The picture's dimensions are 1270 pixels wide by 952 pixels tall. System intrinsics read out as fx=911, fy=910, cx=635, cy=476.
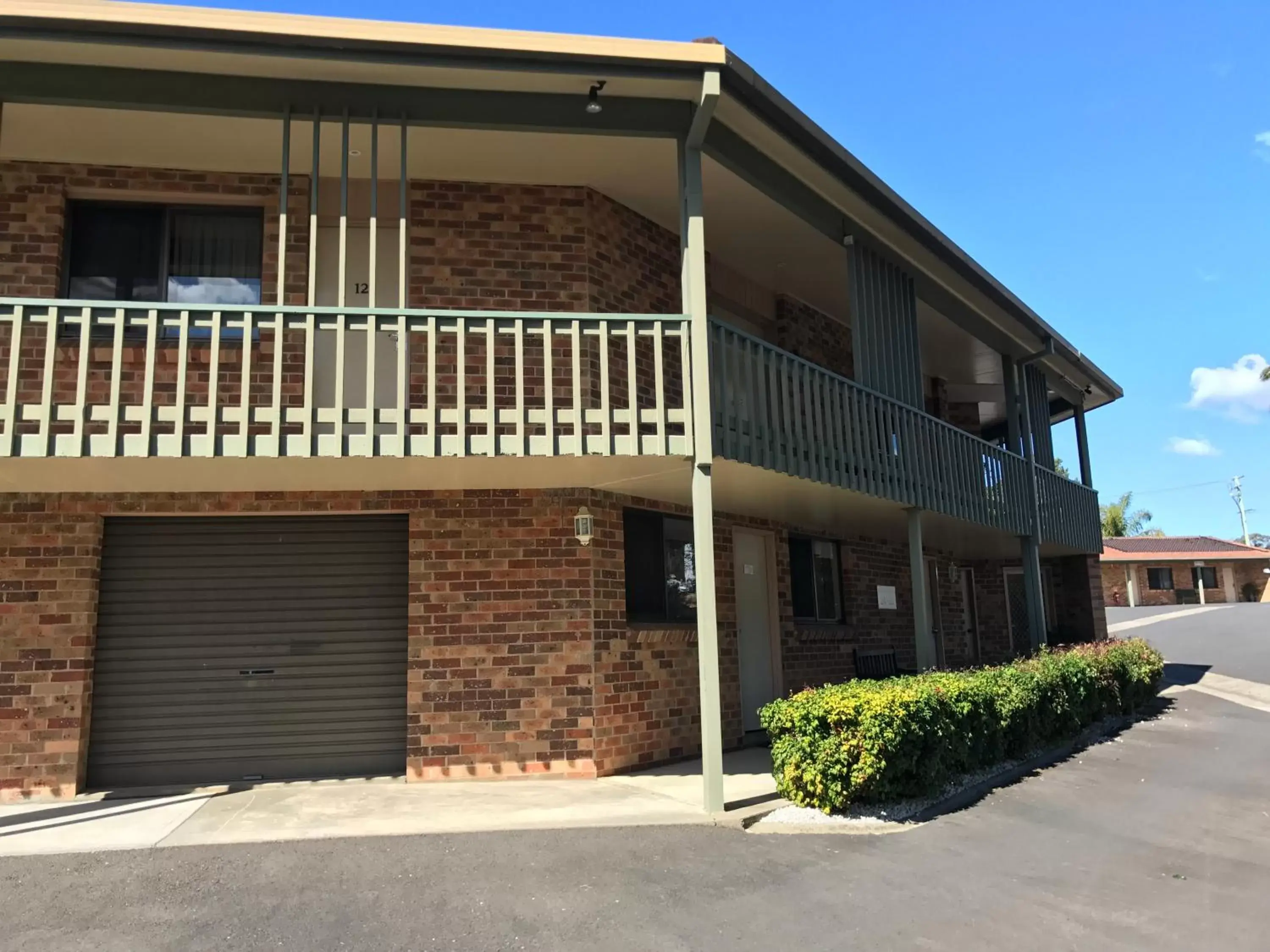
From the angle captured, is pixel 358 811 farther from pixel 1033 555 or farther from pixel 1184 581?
pixel 1184 581

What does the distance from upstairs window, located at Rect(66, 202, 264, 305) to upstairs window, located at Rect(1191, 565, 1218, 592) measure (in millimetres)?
50193

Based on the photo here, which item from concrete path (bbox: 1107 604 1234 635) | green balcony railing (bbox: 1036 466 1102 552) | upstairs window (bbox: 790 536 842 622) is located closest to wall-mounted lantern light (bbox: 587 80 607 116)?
upstairs window (bbox: 790 536 842 622)

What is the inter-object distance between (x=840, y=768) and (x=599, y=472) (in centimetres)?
293

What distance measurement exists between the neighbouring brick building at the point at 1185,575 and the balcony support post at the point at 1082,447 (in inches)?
1333

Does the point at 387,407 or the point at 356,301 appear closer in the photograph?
the point at 387,407

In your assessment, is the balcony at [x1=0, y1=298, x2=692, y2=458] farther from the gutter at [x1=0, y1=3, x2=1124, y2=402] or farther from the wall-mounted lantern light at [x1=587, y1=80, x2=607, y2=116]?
the gutter at [x1=0, y1=3, x2=1124, y2=402]

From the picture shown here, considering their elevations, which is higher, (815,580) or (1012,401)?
(1012,401)

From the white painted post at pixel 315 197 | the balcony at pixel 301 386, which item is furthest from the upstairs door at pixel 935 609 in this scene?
the white painted post at pixel 315 197

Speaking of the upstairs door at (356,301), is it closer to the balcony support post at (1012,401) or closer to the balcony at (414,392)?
the balcony at (414,392)

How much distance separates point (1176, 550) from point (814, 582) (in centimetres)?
4372

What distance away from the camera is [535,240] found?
28.1 feet

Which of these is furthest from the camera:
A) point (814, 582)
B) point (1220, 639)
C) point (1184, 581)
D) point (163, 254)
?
point (1184, 581)

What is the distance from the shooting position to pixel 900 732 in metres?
6.60

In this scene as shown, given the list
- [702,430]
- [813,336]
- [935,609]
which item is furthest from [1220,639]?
[702,430]
